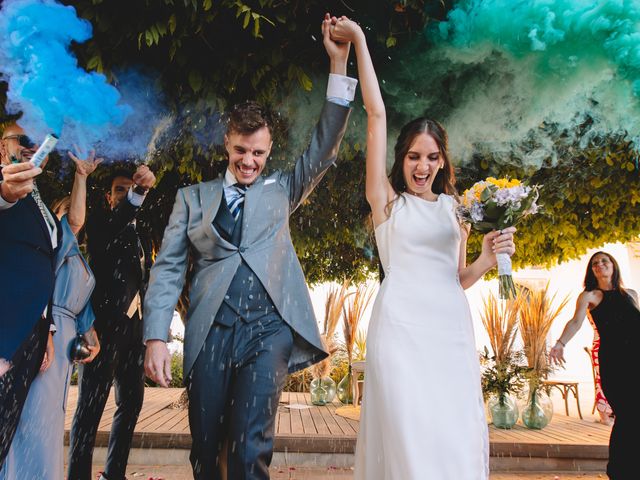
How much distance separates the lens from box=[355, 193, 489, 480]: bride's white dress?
2578mm

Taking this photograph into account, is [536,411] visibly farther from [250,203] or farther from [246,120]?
[246,120]

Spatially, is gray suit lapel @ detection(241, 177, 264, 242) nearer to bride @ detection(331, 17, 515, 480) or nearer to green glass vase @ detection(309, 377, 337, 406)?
bride @ detection(331, 17, 515, 480)

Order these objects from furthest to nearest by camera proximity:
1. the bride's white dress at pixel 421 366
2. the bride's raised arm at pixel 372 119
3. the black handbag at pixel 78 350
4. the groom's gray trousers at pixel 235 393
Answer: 1. the black handbag at pixel 78 350
2. the bride's raised arm at pixel 372 119
3. the bride's white dress at pixel 421 366
4. the groom's gray trousers at pixel 235 393

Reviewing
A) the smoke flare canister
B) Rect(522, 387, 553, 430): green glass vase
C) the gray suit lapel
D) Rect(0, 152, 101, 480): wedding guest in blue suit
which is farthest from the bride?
Rect(522, 387, 553, 430): green glass vase

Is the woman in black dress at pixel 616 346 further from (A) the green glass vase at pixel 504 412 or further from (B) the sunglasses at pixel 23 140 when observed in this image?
(B) the sunglasses at pixel 23 140

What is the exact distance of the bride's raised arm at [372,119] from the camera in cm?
293

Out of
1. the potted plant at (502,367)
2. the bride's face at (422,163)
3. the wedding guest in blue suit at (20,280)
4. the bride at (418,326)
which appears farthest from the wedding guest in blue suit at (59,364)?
the potted plant at (502,367)

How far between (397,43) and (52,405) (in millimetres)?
2989

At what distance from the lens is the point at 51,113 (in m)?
3.34

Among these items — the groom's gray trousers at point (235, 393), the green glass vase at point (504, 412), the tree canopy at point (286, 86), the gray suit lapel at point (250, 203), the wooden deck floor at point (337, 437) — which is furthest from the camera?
the green glass vase at point (504, 412)

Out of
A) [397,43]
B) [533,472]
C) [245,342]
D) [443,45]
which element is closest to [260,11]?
[397,43]

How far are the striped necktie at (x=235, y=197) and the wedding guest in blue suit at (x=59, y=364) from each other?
47.9 inches

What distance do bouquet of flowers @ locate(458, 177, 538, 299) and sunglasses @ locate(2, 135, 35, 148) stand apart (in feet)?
7.70

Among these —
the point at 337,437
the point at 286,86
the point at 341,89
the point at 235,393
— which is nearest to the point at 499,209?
the point at 341,89
